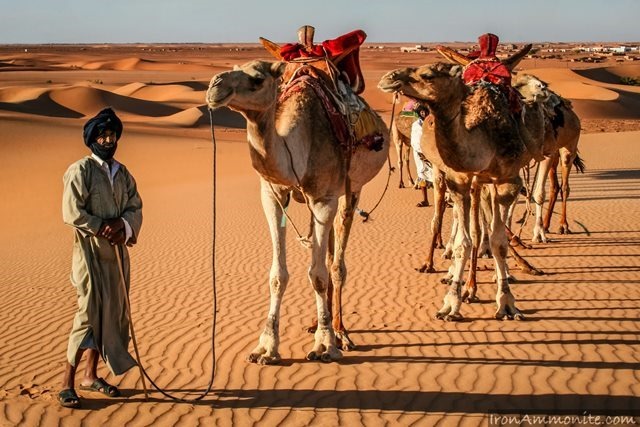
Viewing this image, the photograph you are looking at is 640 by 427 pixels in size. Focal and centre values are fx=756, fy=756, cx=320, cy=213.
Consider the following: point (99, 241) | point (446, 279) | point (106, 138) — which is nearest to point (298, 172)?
point (106, 138)

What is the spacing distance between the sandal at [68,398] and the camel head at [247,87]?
2.51m

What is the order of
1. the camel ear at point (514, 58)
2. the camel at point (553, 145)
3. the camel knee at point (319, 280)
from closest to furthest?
the camel knee at point (319, 280)
the camel ear at point (514, 58)
the camel at point (553, 145)

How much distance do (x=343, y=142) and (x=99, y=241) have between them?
2.31 metres

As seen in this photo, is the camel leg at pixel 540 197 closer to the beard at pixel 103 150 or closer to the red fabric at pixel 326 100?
the red fabric at pixel 326 100

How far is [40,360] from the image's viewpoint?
24.1ft

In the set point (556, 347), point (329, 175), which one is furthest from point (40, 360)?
point (556, 347)

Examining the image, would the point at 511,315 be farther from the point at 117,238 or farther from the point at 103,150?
the point at 103,150

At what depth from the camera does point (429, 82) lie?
682 centimetres

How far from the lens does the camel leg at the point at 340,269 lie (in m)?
7.30

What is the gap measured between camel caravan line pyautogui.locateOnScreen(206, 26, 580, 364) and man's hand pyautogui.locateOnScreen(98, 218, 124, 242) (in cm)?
116

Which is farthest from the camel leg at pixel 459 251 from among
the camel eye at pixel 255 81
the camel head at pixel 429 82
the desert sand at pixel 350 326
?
the camel eye at pixel 255 81

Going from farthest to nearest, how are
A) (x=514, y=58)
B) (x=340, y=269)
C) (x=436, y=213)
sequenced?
1. (x=436, y=213)
2. (x=514, y=58)
3. (x=340, y=269)

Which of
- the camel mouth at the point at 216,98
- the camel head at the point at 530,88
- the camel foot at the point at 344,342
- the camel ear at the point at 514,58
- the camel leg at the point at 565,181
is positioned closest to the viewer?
the camel mouth at the point at 216,98

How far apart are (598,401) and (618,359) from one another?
3.72 ft
